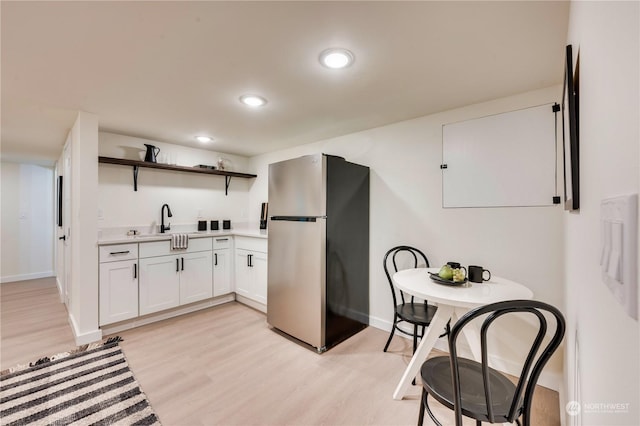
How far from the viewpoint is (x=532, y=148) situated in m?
2.02

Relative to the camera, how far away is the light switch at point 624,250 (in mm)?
337

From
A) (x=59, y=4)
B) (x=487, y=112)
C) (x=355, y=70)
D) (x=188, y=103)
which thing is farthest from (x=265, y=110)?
(x=487, y=112)

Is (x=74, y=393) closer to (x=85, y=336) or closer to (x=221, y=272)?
(x=85, y=336)

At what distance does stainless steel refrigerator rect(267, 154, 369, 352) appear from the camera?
2.45 meters

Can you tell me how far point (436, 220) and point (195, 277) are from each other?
111 inches

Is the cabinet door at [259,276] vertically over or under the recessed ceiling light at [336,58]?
under

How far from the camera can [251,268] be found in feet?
11.4

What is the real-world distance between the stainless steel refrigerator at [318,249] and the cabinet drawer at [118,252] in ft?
4.70

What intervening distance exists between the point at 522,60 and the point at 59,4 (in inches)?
96.1

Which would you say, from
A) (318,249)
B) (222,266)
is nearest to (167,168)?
(222,266)

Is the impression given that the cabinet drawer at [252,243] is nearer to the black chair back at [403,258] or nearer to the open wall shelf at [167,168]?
the open wall shelf at [167,168]

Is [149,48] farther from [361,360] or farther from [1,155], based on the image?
[1,155]

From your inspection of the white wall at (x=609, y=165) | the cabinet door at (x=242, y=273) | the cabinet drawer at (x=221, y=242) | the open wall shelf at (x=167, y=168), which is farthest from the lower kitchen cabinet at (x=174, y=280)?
the white wall at (x=609, y=165)

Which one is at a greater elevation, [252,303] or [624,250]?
[624,250]
